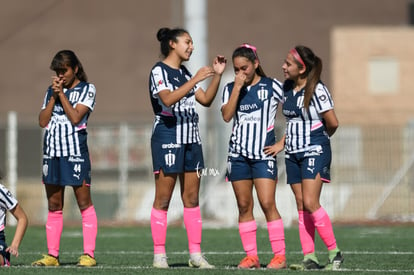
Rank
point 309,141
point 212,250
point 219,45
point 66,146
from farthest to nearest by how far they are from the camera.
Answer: point 219,45 < point 212,250 < point 66,146 < point 309,141

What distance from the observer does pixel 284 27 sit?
4178 centimetres

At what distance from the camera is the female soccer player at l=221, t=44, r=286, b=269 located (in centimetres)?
1029

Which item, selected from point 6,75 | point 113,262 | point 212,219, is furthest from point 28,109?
point 113,262

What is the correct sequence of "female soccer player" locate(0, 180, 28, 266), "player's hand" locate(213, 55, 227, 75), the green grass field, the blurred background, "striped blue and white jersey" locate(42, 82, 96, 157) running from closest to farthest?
1. "female soccer player" locate(0, 180, 28, 266)
2. the green grass field
3. "player's hand" locate(213, 55, 227, 75)
4. "striped blue and white jersey" locate(42, 82, 96, 157)
5. the blurred background

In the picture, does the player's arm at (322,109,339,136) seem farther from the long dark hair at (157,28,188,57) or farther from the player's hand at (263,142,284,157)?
the long dark hair at (157,28,188,57)

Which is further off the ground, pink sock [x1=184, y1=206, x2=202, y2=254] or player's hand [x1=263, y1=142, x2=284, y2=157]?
player's hand [x1=263, y1=142, x2=284, y2=157]

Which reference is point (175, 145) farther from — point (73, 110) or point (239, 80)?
point (73, 110)

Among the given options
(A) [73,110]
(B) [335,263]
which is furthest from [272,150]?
(A) [73,110]

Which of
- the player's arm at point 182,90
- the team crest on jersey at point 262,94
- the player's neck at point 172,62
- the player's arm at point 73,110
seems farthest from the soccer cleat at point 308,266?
the player's arm at point 73,110

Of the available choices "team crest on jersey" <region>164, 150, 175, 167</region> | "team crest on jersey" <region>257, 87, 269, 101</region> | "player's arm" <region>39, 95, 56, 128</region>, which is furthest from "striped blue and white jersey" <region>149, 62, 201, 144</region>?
"player's arm" <region>39, 95, 56, 128</region>

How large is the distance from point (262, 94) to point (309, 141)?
61 centimetres

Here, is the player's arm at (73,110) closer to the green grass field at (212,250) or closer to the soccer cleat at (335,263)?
the green grass field at (212,250)

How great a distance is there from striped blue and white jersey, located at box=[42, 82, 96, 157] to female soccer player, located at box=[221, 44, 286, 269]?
4.28 ft

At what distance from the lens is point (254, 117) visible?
10.3m
